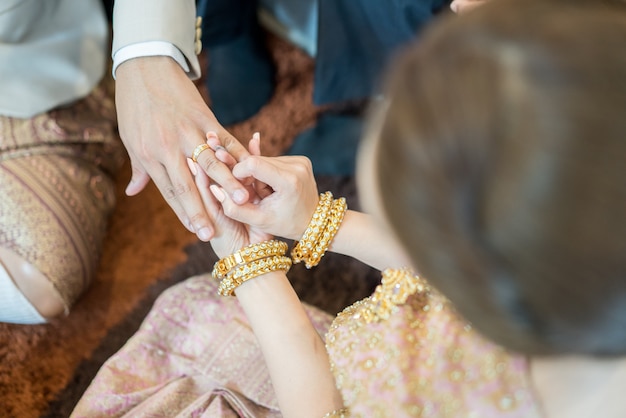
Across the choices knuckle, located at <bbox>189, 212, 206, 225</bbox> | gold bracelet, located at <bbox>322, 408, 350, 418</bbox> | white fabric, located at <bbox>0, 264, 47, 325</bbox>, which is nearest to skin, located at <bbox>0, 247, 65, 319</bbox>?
white fabric, located at <bbox>0, 264, 47, 325</bbox>

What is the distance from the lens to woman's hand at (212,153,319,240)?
703mm

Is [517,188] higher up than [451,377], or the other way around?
[517,188]

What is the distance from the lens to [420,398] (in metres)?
0.54

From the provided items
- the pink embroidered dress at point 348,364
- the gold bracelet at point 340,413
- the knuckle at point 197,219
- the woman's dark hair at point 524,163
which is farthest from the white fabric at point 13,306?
the woman's dark hair at point 524,163

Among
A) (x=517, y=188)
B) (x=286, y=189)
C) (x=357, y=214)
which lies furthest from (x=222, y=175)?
(x=517, y=188)

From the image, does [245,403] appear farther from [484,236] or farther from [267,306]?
[484,236]

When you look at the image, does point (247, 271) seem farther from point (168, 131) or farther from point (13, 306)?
point (13, 306)

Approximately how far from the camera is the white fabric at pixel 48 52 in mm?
980

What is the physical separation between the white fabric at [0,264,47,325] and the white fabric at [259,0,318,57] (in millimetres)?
807

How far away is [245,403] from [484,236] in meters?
0.47

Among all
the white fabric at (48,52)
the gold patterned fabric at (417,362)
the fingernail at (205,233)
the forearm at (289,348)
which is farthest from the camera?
the white fabric at (48,52)

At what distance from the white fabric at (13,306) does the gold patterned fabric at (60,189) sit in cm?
4

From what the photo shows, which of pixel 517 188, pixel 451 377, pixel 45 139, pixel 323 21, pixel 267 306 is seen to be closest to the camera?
pixel 517 188

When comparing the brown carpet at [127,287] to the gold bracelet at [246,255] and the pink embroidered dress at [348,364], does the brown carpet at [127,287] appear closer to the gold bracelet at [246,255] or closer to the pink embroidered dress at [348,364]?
the pink embroidered dress at [348,364]
